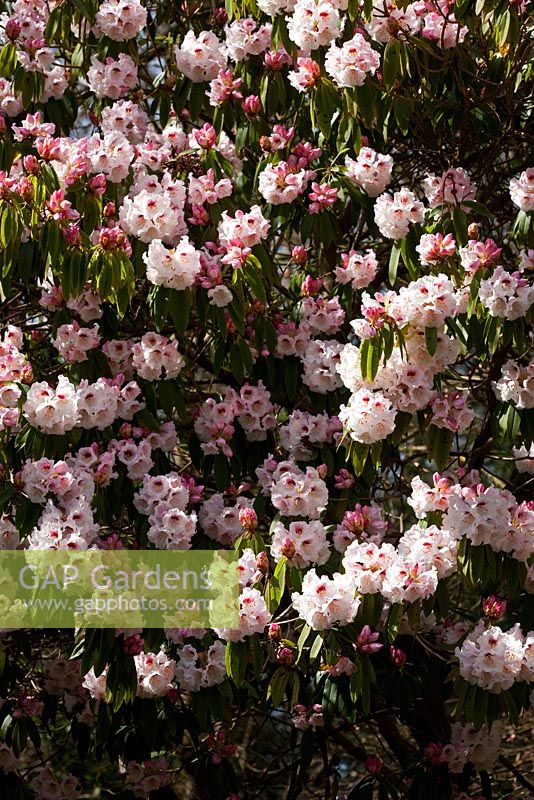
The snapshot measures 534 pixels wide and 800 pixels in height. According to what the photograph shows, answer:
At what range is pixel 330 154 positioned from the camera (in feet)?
11.5

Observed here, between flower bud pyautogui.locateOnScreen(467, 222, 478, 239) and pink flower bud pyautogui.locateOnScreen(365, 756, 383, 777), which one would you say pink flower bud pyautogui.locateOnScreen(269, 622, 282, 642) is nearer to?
pink flower bud pyautogui.locateOnScreen(365, 756, 383, 777)

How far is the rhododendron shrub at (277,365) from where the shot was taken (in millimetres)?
2734

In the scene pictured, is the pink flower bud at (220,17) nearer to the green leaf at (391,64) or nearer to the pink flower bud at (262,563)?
the green leaf at (391,64)

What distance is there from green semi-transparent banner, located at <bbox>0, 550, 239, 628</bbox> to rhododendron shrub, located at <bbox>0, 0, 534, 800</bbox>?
3 centimetres

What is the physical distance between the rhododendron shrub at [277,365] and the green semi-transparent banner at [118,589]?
0.03 meters

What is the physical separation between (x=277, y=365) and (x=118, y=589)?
0.84 metres

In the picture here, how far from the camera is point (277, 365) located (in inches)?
129

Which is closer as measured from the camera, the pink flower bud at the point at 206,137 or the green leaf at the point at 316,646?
the green leaf at the point at 316,646

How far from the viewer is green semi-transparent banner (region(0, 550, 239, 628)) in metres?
2.64

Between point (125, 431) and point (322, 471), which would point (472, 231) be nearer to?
point (322, 471)

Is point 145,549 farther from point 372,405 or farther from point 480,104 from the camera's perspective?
point 480,104

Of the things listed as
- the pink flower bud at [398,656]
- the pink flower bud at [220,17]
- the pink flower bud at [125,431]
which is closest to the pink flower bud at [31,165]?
the pink flower bud at [125,431]

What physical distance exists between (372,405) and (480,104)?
1.05 meters

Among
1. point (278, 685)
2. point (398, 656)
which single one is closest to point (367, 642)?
point (278, 685)
